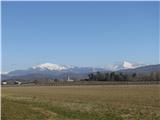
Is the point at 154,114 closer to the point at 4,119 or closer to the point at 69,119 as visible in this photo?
the point at 69,119

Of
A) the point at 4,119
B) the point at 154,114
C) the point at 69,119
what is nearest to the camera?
the point at 4,119

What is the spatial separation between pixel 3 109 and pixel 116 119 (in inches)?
280

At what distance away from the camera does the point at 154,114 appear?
2823cm

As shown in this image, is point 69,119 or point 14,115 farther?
point 69,119

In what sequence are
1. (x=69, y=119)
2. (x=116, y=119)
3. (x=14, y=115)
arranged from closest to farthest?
(x=14, y=115) → (x=69, y=119) → (x=116, y=119)

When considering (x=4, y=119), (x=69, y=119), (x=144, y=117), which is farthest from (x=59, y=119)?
(x=144, y=117)

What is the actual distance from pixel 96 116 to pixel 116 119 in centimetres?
161

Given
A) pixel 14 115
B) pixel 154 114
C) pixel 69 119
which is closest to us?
pixel 14 115

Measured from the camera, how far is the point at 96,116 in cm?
2711

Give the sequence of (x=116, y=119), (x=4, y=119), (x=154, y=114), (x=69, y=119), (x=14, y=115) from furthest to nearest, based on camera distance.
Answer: (x=154, y=114) → (x=116, y=119) → (x=69, y=119) → (x=14, y=115) → (x=4, y=119)

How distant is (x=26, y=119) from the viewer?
21.9m

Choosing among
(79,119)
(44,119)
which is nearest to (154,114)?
(79,119)

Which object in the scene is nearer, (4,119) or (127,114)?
(4,119)

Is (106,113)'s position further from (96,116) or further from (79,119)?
(79,119)
